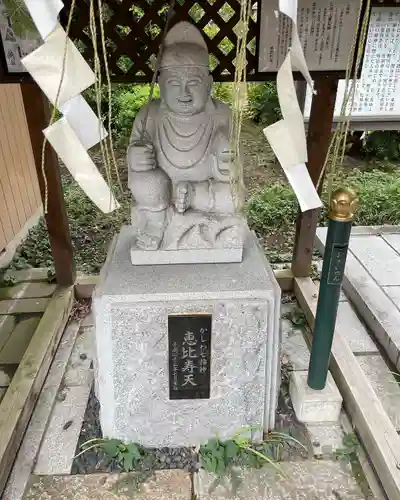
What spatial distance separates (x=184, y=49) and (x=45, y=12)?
3.55 feet

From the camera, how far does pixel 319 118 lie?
10.5ft

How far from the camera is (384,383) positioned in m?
2.87

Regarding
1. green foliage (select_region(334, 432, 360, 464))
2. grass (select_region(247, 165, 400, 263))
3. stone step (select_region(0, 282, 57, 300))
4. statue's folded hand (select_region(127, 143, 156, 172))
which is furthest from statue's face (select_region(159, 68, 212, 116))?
grass (select_region(247, 165, 400, 263))

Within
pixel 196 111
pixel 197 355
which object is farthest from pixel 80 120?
pixel 197 355

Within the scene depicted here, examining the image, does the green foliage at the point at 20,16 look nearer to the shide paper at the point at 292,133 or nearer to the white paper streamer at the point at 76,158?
the white paper streamer at the point at 76,158

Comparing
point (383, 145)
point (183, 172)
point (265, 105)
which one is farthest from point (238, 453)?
point (265, 105)

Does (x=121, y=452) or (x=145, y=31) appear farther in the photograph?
(x=145, y=31)

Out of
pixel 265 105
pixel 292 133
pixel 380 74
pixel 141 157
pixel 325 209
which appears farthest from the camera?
pixel 265 105

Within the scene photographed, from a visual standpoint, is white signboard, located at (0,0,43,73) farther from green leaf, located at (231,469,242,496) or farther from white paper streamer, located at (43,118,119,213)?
green leaf, located at (231,469,242,496)

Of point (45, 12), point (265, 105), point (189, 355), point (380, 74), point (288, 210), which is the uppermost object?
point (45, 12)

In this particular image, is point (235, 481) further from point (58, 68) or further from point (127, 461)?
point (58, 68)

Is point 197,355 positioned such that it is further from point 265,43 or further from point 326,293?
point 265,43

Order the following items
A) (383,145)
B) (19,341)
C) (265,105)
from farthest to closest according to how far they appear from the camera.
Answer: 1. (265,105)
2. (383,145)
3. (19,341)

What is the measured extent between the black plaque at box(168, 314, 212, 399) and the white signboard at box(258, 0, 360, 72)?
1650mm
